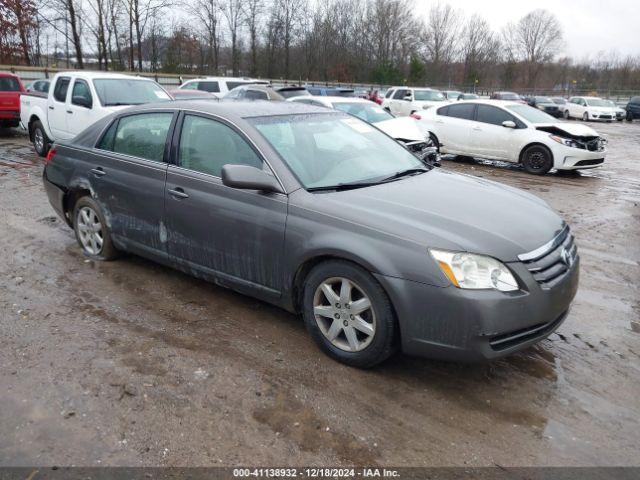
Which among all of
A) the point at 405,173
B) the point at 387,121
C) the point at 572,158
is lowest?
the point at 572,158

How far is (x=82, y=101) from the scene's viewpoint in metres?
10.6

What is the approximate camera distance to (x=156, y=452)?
2.72m

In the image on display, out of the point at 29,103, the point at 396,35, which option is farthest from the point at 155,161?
the point at 396,35

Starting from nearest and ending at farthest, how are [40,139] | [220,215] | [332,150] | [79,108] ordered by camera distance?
[220,215]
[332,150]
[79,108]
[40,139]

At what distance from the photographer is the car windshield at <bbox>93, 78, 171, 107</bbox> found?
10516 mm

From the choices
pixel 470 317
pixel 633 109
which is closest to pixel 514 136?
pixel 470 317

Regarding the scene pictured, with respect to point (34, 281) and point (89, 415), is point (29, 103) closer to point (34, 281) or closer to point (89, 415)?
point (34, 281)

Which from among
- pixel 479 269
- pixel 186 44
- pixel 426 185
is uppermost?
pixel 186 44

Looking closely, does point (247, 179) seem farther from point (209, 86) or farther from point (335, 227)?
point (209, 86)

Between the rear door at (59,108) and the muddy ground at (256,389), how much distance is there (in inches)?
285

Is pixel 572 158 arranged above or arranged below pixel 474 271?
below

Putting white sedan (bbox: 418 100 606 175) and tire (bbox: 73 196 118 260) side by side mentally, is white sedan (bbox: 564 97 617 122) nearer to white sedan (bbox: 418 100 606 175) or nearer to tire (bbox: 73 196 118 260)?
white sedan (bbox: 418 100 606 175)

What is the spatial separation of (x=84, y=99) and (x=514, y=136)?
932cm

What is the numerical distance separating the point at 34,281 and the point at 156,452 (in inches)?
114
